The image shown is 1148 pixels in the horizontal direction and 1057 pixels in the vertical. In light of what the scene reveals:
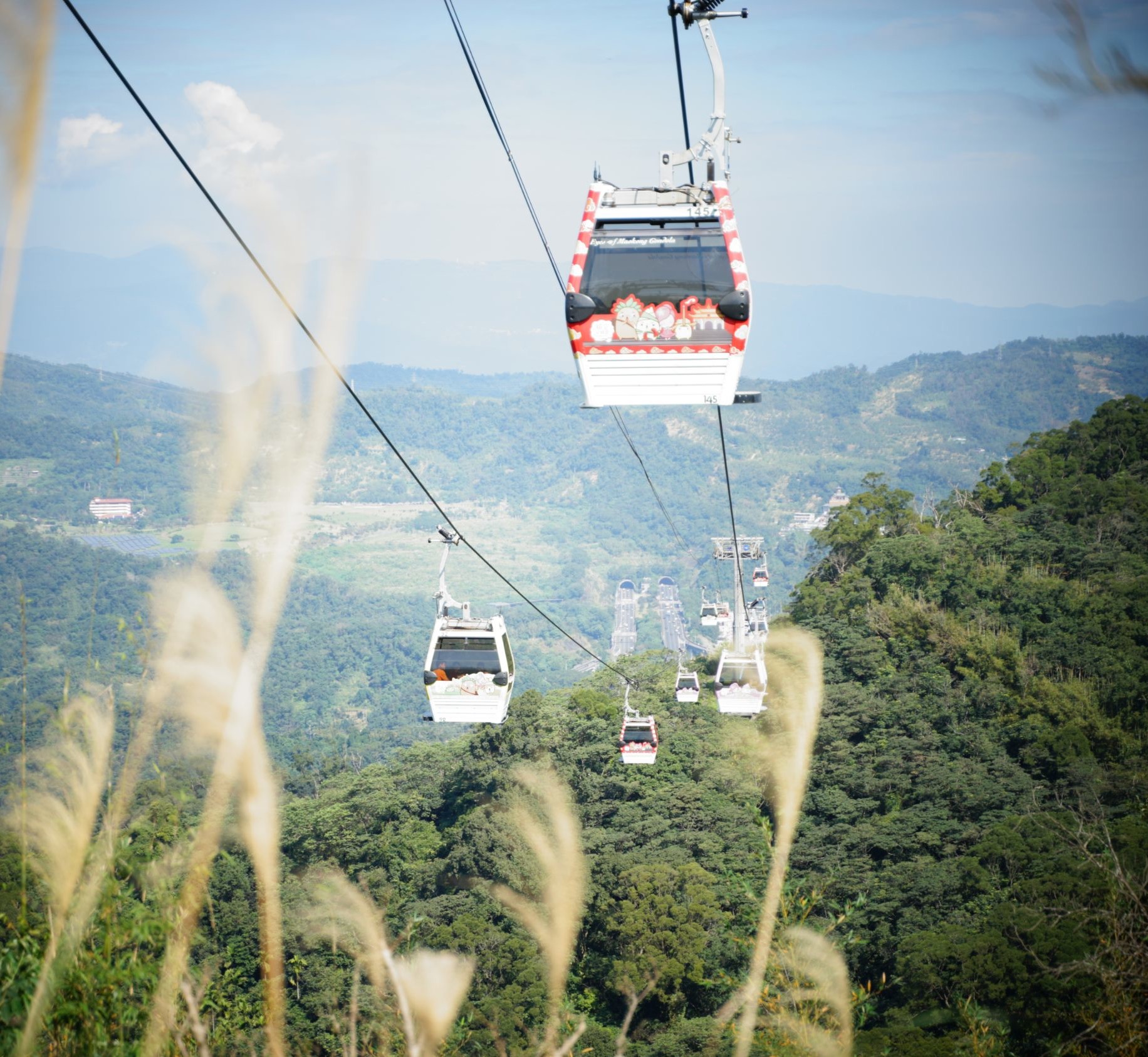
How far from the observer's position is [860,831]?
32031 millimetres

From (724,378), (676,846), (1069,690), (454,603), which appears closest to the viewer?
(724,378)

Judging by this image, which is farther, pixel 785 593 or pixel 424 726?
pixel 785 593

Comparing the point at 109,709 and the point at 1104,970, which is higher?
the point at 109,709

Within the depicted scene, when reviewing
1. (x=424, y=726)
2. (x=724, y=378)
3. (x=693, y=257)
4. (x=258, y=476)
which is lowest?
(x=424, y=726)

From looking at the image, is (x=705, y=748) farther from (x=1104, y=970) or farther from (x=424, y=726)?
(x=424, y=726)

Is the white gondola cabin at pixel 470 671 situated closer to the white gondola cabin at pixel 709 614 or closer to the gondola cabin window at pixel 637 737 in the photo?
the gondola cabin window at pixel 637 737

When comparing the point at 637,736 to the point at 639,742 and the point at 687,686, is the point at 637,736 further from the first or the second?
the point at 687,686

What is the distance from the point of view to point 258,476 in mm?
199250

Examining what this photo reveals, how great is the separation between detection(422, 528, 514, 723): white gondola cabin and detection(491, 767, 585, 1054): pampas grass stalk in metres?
10.8

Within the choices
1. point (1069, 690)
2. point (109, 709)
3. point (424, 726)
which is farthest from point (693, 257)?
point (424, 726)

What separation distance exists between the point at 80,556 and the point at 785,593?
92816 millimetres

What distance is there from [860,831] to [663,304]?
26.7 metres

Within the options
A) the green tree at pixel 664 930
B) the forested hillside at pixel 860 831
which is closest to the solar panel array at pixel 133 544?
the forested hillside at pixel 860 831

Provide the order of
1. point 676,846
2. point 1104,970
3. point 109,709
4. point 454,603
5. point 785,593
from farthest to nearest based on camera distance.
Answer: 1. point 785,593
2. point 676,846
3. point 454,603
4. point 1104,970
5. point 109,709
